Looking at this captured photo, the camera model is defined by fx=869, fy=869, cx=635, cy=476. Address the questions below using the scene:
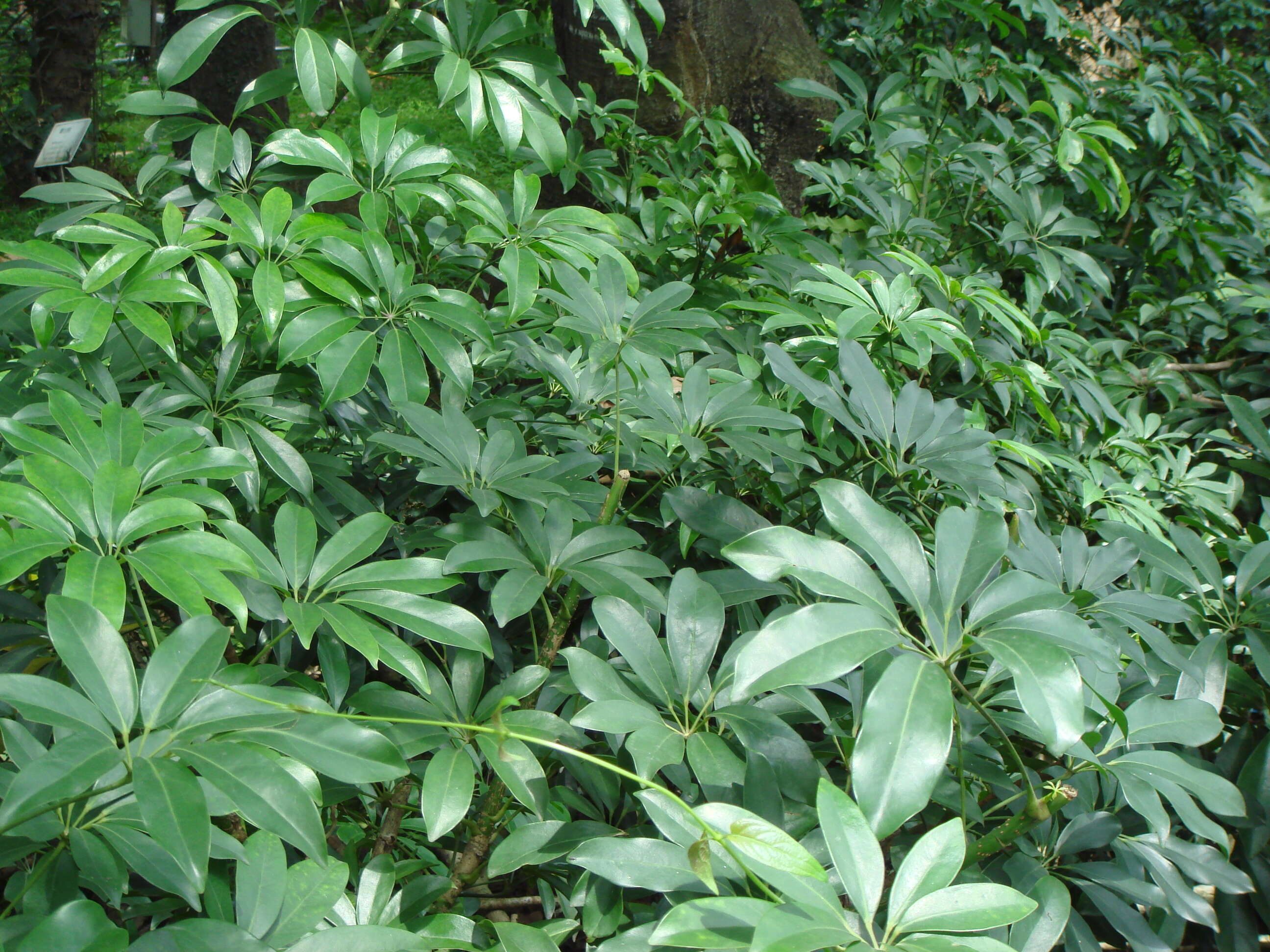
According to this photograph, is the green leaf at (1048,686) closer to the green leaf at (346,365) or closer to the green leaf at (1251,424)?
the green leaf at (346,365)

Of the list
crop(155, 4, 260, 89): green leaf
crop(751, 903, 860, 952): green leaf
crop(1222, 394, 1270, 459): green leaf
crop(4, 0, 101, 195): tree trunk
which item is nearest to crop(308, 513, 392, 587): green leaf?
crop(751, 903, 860, 952): green leaf

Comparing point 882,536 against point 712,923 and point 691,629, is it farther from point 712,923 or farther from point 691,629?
point 712,923

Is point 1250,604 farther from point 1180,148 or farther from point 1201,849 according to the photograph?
point 1180,148

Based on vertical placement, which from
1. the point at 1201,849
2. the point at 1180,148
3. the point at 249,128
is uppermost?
the point at 249,128

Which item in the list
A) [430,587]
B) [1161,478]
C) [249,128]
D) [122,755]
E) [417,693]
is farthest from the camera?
[249,128]

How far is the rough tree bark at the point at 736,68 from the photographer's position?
2.68 meters

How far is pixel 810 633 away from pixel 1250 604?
70cm

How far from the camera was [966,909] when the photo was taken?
53cm

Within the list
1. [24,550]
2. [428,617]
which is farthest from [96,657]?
[428,617]

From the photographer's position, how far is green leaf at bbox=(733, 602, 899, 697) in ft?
1.72

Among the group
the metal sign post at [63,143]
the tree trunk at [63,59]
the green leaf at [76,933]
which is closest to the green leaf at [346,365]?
the green leaf at [76,933]

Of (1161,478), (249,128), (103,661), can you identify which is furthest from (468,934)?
(249,128)

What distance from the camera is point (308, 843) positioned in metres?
0.52

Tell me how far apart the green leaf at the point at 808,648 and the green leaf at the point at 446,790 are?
27 cm
